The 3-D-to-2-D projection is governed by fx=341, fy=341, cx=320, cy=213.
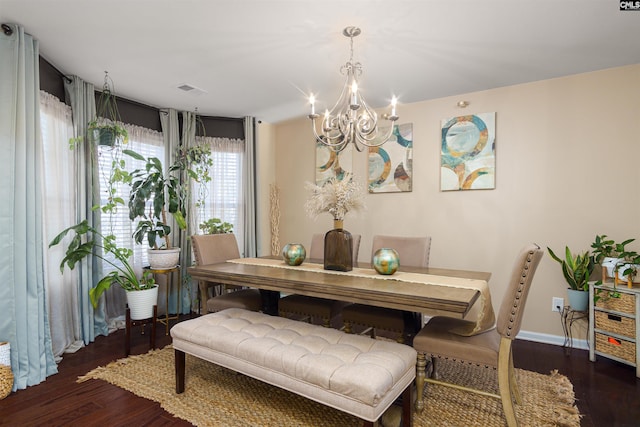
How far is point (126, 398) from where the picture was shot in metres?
2.19

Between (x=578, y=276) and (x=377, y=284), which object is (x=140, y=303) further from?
(x=578, y=276)

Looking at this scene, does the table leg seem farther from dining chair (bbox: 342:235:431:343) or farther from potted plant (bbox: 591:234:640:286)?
potted plant (bbox: 591:234:640:286)

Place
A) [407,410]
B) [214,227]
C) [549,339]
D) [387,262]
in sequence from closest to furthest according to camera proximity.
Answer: [407,410]
[387,262]
[549,339]
[214,227]

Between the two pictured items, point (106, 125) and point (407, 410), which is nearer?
point (407, 410)

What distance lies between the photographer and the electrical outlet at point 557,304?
3.12 metres

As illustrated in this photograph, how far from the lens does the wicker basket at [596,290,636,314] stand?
251 cm

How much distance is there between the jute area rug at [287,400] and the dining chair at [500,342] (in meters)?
0.23

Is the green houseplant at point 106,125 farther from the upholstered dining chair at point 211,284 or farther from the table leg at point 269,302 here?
the table leg at point 269,302

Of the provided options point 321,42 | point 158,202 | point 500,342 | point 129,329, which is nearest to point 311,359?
point 500,342

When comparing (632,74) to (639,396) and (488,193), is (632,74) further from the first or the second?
(639,396)

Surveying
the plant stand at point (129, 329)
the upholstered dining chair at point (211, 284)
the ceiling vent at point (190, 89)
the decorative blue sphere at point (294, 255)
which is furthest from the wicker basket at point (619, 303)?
the ceiling vent at point (190, 89)

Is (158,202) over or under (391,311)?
over

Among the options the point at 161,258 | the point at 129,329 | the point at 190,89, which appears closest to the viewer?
the point at 129,329

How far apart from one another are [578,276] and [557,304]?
37cm
